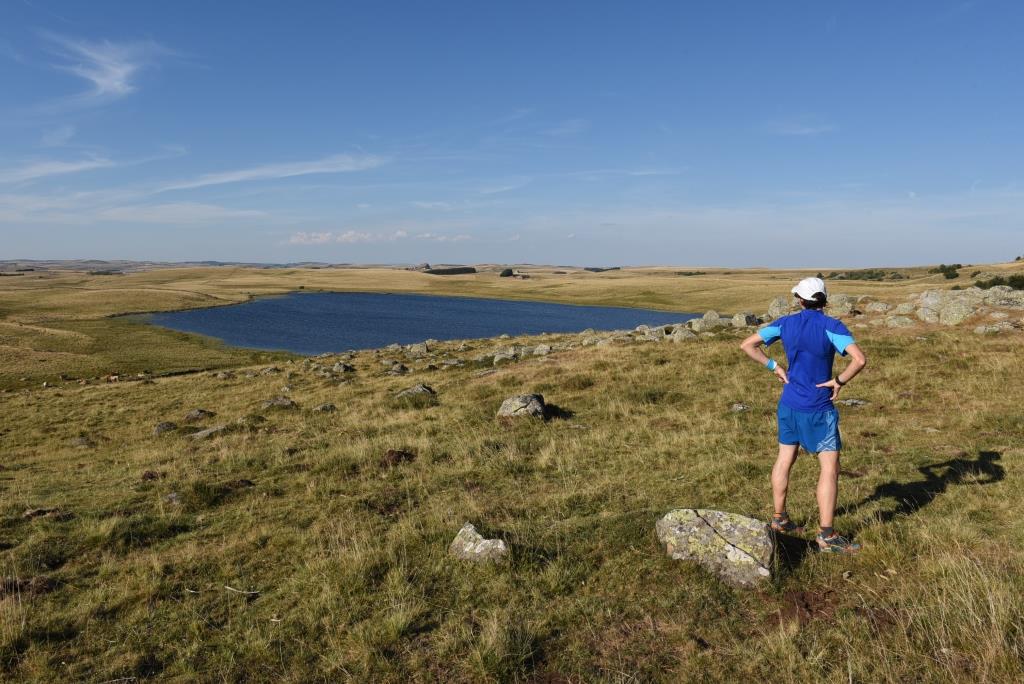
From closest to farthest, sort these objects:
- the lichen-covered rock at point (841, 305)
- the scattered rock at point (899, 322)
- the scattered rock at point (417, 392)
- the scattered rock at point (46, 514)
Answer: the scattered rock at point (46, 514)
the scattered rock at point (417, 392)
the scattered rock at point (899, 322)
the lichen-covered rock at point (841, 305)

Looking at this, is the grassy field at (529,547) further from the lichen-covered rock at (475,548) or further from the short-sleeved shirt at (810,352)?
the short-sleeved shirt at (810,352)

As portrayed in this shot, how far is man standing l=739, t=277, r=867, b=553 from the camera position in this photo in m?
6.61

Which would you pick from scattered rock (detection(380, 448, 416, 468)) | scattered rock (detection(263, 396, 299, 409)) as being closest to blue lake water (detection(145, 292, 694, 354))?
scattered rock (detection(263, 396, 299, 409))

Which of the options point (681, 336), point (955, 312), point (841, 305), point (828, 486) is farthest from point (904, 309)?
point (828, 486)

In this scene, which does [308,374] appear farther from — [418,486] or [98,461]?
[418,486]

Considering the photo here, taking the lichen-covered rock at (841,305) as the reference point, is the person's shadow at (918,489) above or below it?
below

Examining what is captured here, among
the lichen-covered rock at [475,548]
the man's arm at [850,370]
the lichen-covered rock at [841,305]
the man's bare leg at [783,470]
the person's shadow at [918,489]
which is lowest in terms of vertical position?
the lichen-covered rock at [475,548]

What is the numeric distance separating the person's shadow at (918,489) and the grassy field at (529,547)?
59 mm

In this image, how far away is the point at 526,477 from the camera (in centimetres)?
1118

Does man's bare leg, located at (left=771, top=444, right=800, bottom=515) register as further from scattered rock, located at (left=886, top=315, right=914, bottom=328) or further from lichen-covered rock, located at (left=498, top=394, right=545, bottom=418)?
scattered rock, located at (left=886, top=315, right=914, bottom=328)

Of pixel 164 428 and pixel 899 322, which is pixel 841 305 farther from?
pixel 164 428

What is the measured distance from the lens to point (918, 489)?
862 centimetres

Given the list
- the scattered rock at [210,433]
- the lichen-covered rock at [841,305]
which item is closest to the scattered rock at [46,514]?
the scattered rock at [210,433]

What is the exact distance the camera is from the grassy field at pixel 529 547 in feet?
16.9
